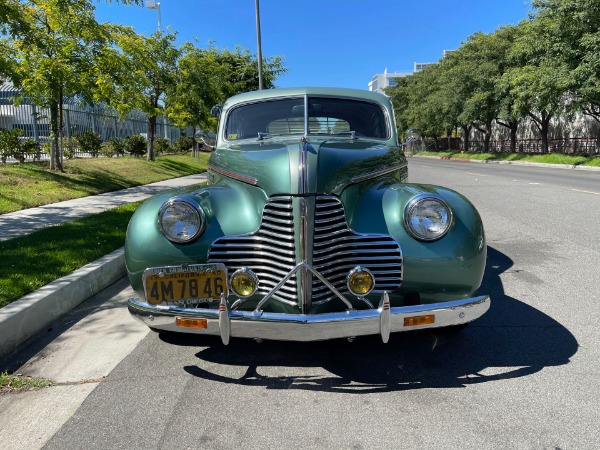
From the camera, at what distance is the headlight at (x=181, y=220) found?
291 centimetres

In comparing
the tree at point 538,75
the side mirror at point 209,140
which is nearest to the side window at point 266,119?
the side mirror at point 209,140

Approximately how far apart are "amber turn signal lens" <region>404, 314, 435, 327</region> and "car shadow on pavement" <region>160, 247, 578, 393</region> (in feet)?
1.47

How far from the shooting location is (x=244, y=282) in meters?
2.80

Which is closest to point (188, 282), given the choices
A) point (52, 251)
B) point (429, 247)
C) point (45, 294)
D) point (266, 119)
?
point (429, 247)

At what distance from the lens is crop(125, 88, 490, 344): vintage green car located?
262cm

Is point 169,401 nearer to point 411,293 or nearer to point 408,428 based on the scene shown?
point 408,428

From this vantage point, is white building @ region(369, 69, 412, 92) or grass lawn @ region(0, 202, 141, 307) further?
white building @ region(369, 69, 412, 92)

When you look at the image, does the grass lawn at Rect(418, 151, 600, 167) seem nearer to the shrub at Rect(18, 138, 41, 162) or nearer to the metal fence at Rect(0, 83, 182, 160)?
the metal fence at Rect(0, 83, 182, 160)

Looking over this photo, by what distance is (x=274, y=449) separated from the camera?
227 centimetres

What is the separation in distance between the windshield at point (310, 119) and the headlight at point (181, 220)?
153cm

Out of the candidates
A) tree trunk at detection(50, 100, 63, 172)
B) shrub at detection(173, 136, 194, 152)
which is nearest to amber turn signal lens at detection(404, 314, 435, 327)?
tree trunk at detection(50, 100, 63, 172)

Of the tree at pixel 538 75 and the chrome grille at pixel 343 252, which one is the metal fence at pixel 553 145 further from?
the chrome grille at pixel 343 252

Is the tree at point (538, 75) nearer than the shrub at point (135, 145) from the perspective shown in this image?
No

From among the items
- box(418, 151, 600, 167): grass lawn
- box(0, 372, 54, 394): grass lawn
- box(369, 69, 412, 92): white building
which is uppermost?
box(369, 69, 412, 92): white building
